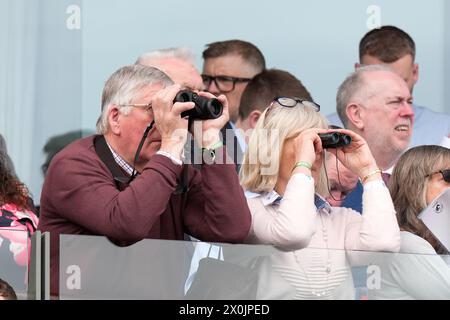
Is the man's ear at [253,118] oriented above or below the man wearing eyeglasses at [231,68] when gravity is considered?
below

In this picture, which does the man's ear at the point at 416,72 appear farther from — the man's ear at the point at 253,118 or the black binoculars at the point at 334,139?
the black binoculars at the point at 334,139

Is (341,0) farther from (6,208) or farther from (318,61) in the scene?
(6,208)

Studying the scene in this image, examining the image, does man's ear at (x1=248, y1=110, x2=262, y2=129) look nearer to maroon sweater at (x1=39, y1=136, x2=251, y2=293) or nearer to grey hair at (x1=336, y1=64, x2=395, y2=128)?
grey hair at (x1=336, y1=64, x2=395, y2=128)

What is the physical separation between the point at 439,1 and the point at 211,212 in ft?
8.80

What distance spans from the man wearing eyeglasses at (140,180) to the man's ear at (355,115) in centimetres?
154

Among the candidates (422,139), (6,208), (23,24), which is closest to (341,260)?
(6,208)

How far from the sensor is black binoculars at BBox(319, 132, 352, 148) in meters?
4.37

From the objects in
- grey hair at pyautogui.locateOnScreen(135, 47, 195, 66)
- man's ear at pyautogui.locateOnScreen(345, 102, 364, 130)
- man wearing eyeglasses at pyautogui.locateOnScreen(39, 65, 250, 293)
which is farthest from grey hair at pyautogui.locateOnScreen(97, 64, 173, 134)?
man's ear at pyautogui.locateOnScreen(345, 102, 364, 130)

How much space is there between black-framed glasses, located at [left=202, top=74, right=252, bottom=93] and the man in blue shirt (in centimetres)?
48

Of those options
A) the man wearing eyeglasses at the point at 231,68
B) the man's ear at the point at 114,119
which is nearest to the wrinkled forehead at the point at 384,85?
the man wearing eyeglasses at the point at 231,68

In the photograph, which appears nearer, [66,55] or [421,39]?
[66,55]

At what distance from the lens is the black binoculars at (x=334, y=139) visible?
4.37m
